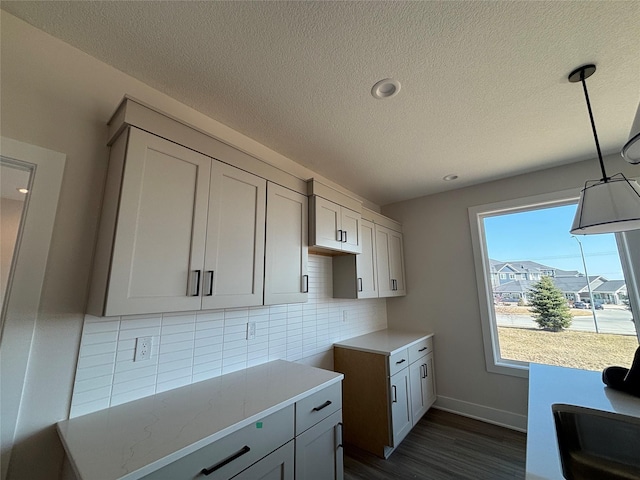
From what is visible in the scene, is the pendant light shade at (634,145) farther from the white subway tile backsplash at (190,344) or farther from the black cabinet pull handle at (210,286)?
the white subway tile backsplash at (190,344)

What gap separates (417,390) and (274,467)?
6.47 feet

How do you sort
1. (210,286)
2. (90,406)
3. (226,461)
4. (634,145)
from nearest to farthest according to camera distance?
1. (634,145)
2. (226,461)
3. (90,406)
4. (210,286)

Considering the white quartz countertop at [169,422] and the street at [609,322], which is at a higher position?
the street at [609,322]

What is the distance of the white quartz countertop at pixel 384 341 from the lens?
2436 millimetres

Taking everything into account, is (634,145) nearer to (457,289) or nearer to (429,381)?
(457,289)

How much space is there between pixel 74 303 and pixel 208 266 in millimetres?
602

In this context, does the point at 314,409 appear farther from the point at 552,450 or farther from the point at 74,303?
the point at 74,303

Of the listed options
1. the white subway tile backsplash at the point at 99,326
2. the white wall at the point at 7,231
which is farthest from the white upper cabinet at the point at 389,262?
the white wall at the point at 7,231

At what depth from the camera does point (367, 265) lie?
2854mm

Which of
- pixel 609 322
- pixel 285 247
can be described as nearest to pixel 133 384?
pixel 285 247

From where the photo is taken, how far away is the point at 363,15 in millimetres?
1188

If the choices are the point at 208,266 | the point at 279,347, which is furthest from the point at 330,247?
the point at 208,266

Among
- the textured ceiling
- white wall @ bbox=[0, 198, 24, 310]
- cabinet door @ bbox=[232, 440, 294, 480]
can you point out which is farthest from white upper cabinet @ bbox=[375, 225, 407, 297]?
white wall @ bbox=[0, 198, 24, 310]

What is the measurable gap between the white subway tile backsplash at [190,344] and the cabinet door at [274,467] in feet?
2.14
